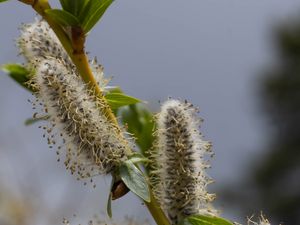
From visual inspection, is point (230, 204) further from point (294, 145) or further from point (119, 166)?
point (119, 166)

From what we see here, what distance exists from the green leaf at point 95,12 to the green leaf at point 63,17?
38mm

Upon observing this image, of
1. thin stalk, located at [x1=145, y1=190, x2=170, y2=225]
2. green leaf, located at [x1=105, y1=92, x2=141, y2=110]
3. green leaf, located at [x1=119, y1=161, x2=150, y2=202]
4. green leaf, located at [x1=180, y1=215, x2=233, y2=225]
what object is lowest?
green leaf, located at [x1=180, y1=215, x2=233, y2=225]

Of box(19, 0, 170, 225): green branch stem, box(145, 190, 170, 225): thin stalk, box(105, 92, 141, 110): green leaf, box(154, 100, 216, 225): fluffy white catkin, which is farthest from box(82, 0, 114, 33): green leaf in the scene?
box(145, 190, 170, 225): thin stalk

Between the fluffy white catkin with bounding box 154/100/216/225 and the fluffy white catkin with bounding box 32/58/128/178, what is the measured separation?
Answer: 0.11 m

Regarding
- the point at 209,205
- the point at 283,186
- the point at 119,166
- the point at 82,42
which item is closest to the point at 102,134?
the point at 119,166

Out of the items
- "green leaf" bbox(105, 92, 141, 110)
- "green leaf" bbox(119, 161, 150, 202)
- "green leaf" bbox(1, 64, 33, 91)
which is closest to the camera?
"green leaf" bbox(119, 161, 150, 202)

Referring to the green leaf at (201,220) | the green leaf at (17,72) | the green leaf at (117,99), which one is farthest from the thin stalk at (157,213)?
the green leaf at (17,72)

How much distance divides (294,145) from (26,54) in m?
23.4

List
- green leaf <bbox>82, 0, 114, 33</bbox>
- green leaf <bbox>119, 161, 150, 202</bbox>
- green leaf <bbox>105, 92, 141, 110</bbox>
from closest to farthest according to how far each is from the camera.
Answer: green leaf <bbox>119, 161, 150, 202</bbox>, green leaf <bbox>82, 0, 114, 33</bbox>, green leaf <bbox>105, 92, 141, 110</bbox>

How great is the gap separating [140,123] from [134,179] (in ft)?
1.79

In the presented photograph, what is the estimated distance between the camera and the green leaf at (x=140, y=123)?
196cm

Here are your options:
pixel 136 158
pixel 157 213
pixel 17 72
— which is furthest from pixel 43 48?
pixel 157 213

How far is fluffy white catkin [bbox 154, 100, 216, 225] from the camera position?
5.31ft

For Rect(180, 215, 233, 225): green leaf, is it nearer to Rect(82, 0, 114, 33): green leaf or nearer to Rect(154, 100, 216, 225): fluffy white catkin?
Rect(154, 100, 216, 225): fluffy white catkin
